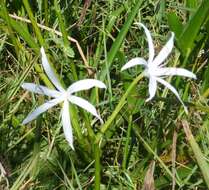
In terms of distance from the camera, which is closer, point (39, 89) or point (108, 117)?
point (39, 89)

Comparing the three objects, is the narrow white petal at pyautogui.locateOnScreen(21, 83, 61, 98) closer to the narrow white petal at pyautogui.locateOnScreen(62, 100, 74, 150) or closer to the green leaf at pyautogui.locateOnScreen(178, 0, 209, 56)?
the narrow white petal at pyautogui.locateOnScreen(62, 100, 74, 150)

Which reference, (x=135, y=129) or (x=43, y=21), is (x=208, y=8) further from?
(x=43, y=21)

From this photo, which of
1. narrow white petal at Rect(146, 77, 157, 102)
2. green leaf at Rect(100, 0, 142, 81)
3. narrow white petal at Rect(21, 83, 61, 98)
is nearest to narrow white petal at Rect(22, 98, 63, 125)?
narrow white petal at Rect(21, 83, 61, 98)

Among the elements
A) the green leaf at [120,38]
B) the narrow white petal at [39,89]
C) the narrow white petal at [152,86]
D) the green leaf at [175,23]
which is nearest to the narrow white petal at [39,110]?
the narrow white petal at [39,89]

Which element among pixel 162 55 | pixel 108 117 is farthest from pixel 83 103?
pixel 108 117

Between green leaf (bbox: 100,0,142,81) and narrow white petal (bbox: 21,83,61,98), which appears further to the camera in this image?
green leaf (bbox: 100,0,142,81)

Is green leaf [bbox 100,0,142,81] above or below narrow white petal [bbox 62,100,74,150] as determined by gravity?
A: above

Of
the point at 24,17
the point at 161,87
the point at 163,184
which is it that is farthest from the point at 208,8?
the point at 24,17

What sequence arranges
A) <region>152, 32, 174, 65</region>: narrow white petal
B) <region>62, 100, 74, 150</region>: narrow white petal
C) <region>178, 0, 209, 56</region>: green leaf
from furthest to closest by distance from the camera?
<region>178, 0, 209, 56</region>: green leaf, <region>152, 32, 174, 65</region>: narrow white petal, <region>62, 100, 74, 150</region>: narrow white petal

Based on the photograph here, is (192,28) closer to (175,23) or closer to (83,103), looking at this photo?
(175,23)

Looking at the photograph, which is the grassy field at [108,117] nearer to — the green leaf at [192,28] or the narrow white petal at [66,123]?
the green leaf at [192,28]
